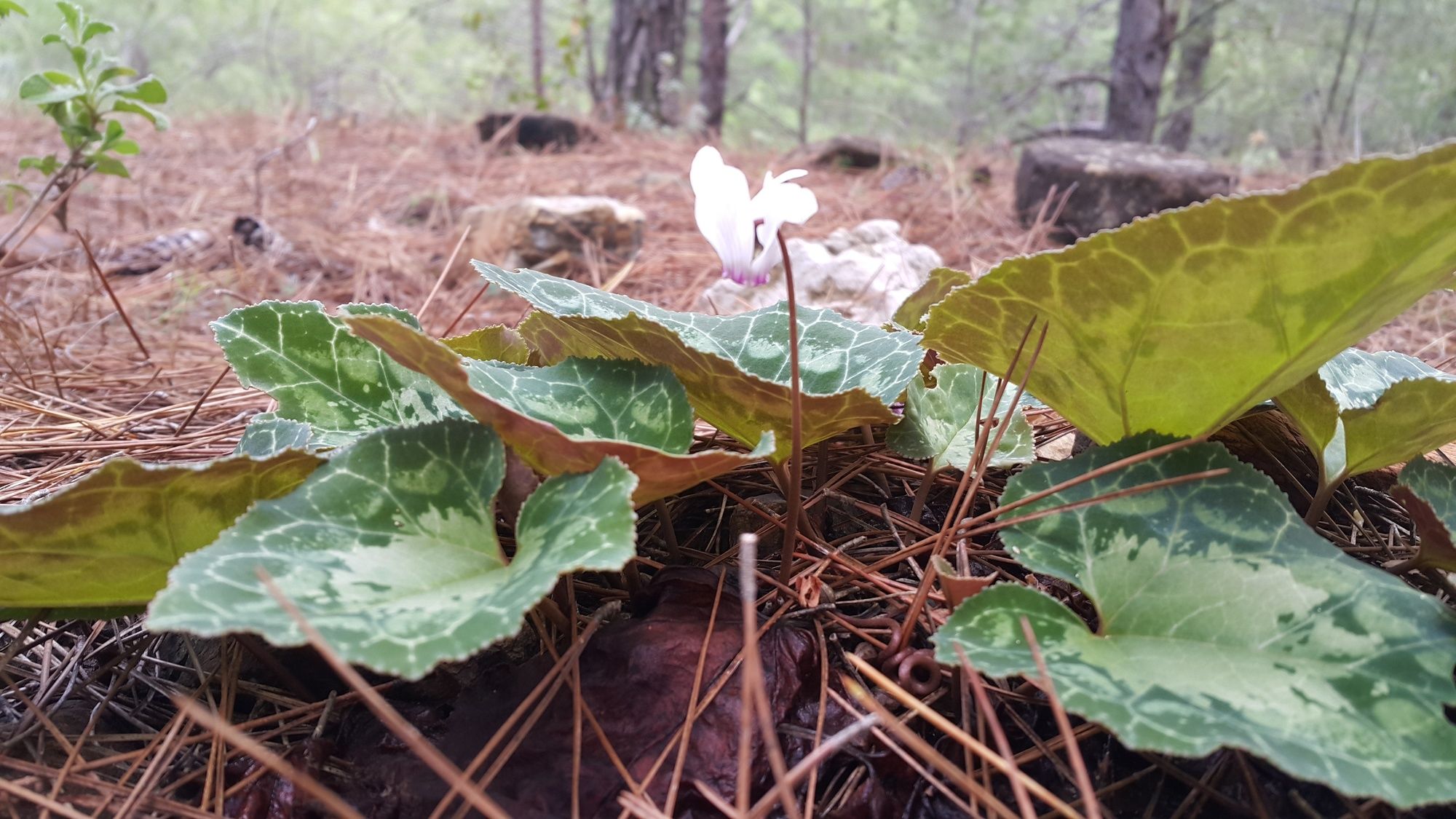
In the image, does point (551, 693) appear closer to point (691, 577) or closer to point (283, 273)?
point (691, 577)

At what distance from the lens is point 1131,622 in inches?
34.5

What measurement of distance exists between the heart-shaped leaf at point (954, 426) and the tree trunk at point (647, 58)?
6.44 metres

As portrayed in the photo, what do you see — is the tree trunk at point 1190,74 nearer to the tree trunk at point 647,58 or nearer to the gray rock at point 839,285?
the tree trunk at point 647,58

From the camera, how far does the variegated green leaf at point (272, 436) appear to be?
3.60 feet

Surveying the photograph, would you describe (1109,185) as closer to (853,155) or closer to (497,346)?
(853,155)

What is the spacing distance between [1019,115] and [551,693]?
41.1ft

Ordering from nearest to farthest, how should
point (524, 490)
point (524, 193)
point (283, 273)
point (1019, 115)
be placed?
point (524, 490) < point (283, 273) < point (524, 193) < point (1019, 115)

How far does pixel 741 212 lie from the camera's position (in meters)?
1.20

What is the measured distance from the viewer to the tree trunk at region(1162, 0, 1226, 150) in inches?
303

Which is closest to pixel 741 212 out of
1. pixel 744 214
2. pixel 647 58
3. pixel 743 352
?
pixel 744 214

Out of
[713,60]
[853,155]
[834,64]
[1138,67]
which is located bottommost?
[853,155]

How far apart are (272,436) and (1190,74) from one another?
966 centimetres

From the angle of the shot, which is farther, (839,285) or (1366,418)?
(839,285)

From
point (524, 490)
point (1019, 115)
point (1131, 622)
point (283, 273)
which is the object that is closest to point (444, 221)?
point (283, 273)
